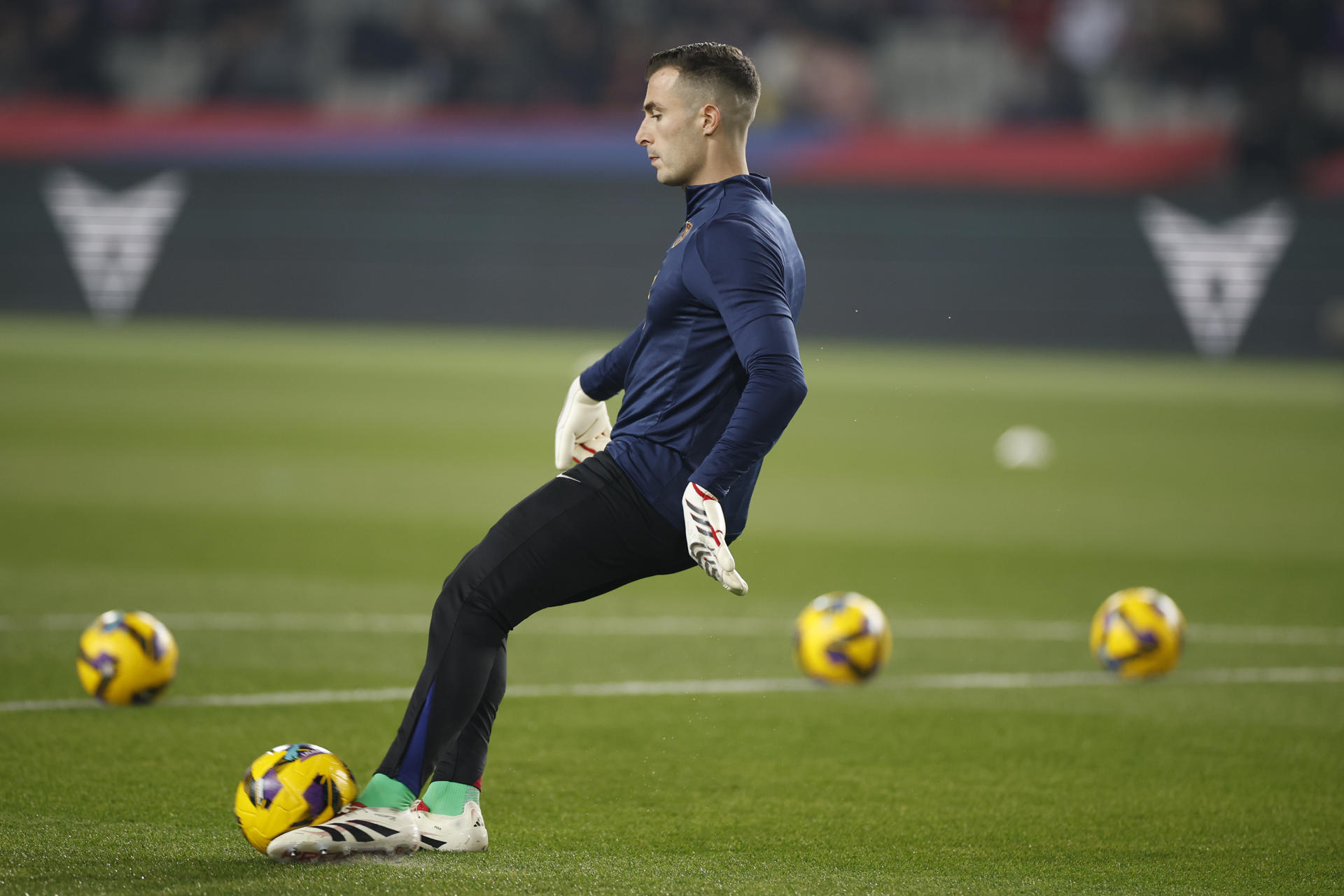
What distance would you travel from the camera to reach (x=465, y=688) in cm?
448

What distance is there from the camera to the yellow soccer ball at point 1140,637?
7.44 m

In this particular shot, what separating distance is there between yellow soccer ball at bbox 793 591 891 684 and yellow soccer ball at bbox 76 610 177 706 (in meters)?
2.75

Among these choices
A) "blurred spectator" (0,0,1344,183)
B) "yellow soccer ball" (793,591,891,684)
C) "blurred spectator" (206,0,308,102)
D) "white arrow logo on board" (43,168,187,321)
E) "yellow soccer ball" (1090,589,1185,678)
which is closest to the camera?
"yellow soccer ball" (793,591,891,684)

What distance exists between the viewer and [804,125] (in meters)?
25.9

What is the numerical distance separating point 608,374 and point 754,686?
2623 mm

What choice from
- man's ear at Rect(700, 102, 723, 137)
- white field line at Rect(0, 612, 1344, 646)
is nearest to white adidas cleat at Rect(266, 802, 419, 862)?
man's ear at Rect(700, 102, 723, 137)

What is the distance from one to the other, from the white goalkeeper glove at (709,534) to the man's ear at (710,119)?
1.06 metres

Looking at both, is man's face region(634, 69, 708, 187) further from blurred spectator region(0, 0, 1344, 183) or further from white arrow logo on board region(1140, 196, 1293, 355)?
blurred spectator region(0, 0, 1344, 183)

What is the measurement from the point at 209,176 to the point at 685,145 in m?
21.4

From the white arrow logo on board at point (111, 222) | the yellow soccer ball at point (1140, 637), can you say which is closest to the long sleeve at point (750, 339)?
the yellow soccer ball at point (1140, 637)

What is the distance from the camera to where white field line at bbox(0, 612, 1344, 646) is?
817 centimetres

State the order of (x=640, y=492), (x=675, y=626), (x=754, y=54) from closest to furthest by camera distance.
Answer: (x=640, y=492) → (x=675, y=626) → (x=754, y=54)

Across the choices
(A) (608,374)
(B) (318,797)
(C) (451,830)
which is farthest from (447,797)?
(A) (608,374)

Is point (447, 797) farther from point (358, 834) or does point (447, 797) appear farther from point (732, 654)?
point (732, 654)
